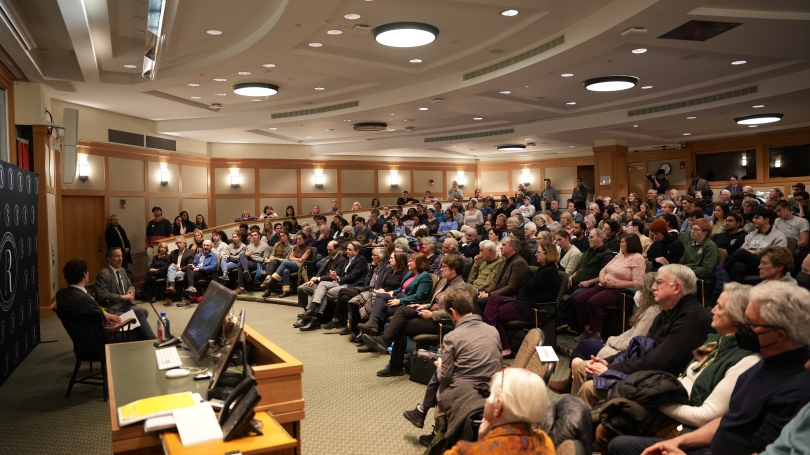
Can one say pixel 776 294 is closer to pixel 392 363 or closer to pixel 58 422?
pixel 392 363

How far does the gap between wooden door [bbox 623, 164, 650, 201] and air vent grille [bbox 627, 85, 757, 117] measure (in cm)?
614

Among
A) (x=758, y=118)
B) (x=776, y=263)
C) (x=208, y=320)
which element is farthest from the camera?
(x=758, y=118)

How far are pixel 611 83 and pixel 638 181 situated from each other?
30.1ft

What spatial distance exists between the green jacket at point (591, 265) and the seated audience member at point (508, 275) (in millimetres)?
792

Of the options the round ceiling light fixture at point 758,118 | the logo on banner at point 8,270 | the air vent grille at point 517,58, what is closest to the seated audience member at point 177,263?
the logo on banner at point 8,270

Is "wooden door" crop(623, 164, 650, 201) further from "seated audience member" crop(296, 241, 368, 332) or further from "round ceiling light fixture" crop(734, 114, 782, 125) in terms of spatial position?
"seated audience member" crop(296, 241, 368, 332)

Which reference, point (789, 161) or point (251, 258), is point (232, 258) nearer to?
point (251, 258)

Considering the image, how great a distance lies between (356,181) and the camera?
682 inches

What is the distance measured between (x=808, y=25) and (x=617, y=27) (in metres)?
2.02

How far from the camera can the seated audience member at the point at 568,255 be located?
6.26m

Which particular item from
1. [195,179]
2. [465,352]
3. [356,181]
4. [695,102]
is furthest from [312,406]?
[356,181]

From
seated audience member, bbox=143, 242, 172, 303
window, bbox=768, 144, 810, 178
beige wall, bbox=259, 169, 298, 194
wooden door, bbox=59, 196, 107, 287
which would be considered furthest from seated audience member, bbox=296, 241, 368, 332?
window, bbox=768, 144, 810, 178

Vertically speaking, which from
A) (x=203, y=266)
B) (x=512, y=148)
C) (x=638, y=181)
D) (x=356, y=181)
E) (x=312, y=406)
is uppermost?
(x=512, y=148)

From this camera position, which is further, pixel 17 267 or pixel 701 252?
pixel 701 252
